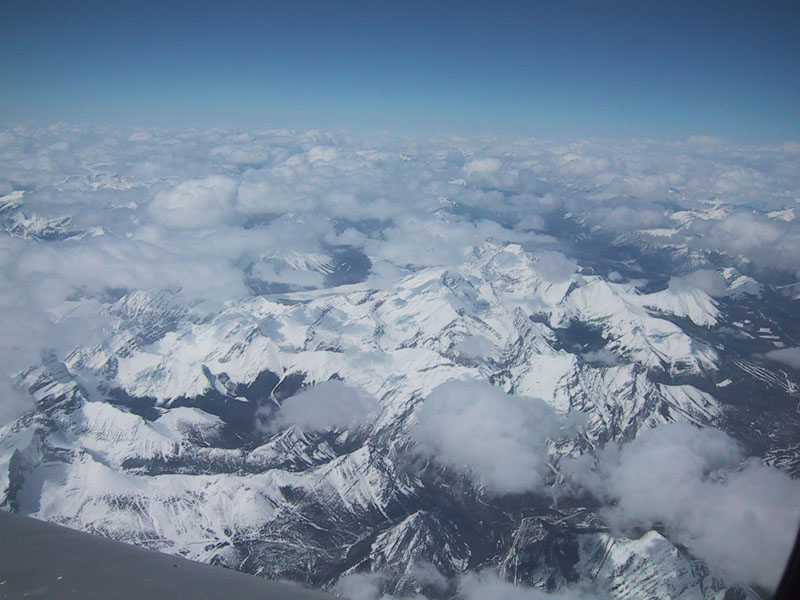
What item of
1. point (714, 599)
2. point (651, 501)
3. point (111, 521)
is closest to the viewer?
point (714, 599)

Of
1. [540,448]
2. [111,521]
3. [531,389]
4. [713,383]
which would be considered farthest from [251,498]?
[713,383]

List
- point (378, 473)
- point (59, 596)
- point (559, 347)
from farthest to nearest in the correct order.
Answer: point (559, 347)
point (378, 473)
point (59, 596)

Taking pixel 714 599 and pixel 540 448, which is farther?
pixel 540 448

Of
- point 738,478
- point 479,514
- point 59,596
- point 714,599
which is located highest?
point 59,596

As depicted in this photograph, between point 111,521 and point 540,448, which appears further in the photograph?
point 540,448

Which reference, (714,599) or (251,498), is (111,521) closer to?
(251,498)

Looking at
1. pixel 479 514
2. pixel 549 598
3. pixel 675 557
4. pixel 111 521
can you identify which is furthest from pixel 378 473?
pixel 675 557

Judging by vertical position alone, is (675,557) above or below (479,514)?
above

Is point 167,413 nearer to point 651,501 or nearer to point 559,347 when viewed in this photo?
point 651,501

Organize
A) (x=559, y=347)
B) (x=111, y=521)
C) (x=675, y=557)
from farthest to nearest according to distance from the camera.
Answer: (x=559, y=347)
(x=111, y=521)
(x=675, y=557)
